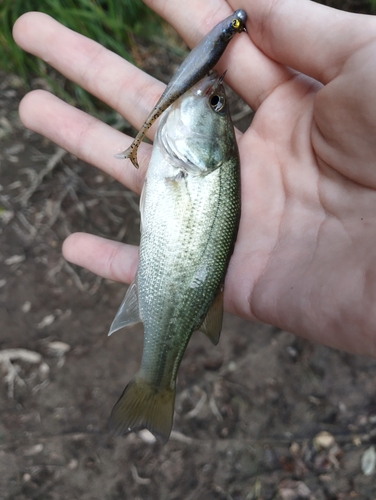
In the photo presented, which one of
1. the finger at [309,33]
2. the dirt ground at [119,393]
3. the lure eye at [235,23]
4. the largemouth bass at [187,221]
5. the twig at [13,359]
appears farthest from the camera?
the twig at [13,359]

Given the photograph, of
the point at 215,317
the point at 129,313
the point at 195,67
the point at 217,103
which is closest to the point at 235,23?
the point at 195,67

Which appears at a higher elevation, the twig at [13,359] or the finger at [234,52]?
the finger at [234,52]

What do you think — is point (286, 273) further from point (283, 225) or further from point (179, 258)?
point (179, 258)

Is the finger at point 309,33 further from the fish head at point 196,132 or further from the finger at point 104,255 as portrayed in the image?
the finger at point 104,255

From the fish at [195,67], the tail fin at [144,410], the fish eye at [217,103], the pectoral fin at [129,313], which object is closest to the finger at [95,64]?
the fish at [195,67]

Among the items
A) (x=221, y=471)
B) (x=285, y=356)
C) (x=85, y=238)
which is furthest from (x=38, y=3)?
(x=221, y=471)

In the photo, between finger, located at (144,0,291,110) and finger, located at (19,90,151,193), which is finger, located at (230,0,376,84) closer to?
finger, located at (144,0,291,110)

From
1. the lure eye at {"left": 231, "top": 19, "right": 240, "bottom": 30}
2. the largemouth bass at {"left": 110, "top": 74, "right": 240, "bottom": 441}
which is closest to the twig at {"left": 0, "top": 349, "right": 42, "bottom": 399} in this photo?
the largemouth bass at {"left": 110, "top": 74, "right": 240, "bottom": 441}

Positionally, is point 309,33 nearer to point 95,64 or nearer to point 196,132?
point 196,132

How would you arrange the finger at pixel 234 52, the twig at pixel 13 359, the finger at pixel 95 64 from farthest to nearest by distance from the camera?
1. the twig at pixel 13 359
2. the finger at pixel 95 64
3. the finger at pixel 234 52
